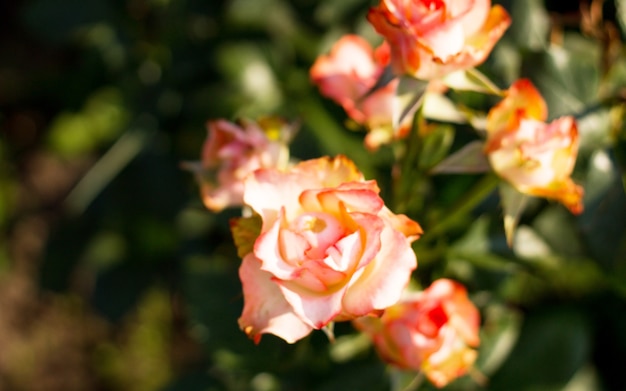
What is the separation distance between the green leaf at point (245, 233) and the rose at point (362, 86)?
155 mm

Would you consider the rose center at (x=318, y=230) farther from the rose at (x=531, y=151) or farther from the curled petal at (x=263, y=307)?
the rose at (x=531, y=151)

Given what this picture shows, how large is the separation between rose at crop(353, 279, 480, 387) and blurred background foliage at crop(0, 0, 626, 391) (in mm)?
42

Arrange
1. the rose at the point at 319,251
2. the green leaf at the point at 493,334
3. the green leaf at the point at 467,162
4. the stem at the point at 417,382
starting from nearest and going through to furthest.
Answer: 1. the rose at the point at 319,251
2. the green leaf at the point at 467,162
3. the stem at the point at 417,382
4. the green leaf at the point at 493,334

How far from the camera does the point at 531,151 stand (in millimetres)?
589

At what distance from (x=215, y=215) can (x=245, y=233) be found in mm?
340

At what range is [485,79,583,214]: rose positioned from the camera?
589 millimetres

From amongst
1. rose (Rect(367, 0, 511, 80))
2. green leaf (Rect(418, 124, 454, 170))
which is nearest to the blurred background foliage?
green leaf (Rect(418, 124, 454, 170))

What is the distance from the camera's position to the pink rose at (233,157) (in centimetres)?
64

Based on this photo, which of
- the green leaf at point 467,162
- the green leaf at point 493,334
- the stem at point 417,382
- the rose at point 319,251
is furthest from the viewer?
the green leaf at point 493,334

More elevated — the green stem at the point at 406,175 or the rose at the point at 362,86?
the rose at the point at 362,86

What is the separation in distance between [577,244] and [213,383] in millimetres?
553

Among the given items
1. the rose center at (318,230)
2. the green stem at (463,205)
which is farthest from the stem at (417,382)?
the rose center at (318,230)

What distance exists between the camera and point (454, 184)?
72 cm

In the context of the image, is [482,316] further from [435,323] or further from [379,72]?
[379,72]
